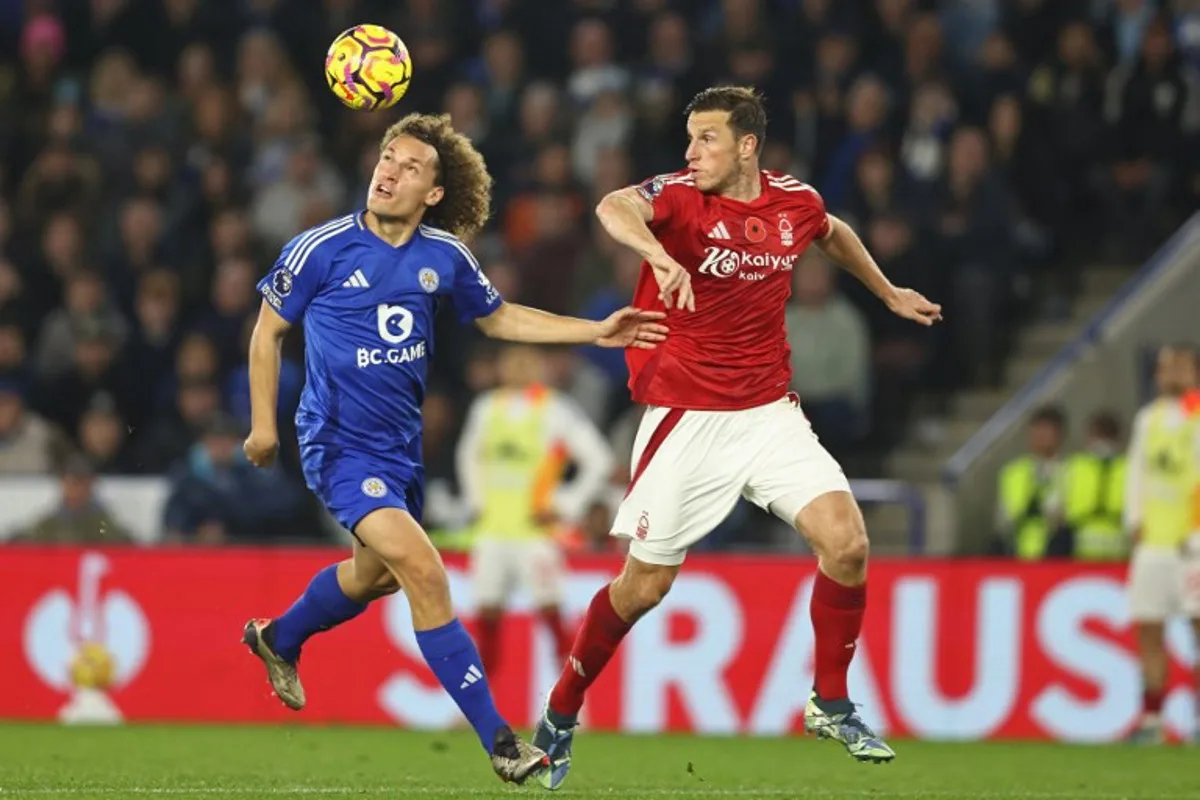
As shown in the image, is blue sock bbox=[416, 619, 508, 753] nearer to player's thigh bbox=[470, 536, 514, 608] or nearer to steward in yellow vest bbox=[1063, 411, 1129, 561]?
player's thigh bbox=[470, 536, 514, 608]

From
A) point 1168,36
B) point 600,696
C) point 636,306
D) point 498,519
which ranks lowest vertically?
point 600,696

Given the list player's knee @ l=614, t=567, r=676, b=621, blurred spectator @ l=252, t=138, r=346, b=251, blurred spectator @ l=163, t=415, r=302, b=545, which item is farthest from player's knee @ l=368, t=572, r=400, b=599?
blurred spectator @ l=252, t=138, r=346, b=251

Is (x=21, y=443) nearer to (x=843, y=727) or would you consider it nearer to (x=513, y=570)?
(x=513, y=570)

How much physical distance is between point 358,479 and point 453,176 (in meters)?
1.28

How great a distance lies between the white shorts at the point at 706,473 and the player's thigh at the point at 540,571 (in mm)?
4682

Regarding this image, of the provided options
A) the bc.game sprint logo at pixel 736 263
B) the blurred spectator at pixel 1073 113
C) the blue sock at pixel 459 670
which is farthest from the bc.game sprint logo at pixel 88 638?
the blurred spectator at pixel 1073 113

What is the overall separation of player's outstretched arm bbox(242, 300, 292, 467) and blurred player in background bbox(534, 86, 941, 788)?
4.72 ft

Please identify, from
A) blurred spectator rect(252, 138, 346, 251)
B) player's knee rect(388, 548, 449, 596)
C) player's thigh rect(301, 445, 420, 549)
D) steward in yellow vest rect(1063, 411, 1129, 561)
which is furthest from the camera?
blurred spectator rect(252, 138, 346, 251)

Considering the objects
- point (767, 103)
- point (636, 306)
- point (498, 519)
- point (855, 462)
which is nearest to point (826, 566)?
point (636, 306)

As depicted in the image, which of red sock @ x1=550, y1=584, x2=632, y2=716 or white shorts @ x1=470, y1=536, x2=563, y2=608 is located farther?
white shorts @ x1=470, y1=536, x2=563, y2=608

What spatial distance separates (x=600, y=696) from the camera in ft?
46.8

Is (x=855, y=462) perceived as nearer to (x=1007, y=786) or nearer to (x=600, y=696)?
(x=600, y=696)

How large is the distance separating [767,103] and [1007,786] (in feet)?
23.5

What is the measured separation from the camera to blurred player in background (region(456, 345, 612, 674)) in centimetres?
1398
